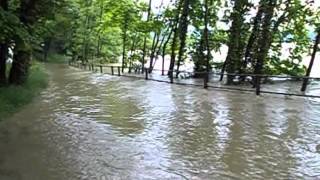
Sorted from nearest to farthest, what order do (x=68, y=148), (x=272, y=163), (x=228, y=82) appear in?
(x=272, y=163) → (x=68, y=148) → (x=228, y=82)

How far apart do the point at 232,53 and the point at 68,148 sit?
16603mm

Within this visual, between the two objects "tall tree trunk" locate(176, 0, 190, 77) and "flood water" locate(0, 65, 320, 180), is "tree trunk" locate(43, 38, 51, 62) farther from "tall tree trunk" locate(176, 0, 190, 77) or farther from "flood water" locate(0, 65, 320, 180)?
"flood water" locate(0, 65, 320, 180)

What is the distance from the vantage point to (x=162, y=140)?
375 inches

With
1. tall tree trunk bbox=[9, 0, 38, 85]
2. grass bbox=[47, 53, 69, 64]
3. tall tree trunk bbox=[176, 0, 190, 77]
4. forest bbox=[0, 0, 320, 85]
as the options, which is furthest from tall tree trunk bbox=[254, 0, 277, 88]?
grass bbox=[47, 53, 69, 64]

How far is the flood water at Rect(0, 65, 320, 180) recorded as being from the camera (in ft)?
24.0

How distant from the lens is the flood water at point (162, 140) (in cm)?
731

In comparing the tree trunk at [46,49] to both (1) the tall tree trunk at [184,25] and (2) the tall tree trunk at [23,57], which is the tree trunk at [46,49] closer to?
(1) the tall tree trunk at [184,25]

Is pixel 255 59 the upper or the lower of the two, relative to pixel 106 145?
upper

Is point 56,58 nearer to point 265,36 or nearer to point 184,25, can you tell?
point 184,25

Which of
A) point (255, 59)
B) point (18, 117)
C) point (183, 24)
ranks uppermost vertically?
point (183, 24)

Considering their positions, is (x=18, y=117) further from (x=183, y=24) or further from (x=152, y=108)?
(x=183, y=24)

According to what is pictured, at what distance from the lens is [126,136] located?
32.3 ft

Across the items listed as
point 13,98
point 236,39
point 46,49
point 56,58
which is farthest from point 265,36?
point 56,58

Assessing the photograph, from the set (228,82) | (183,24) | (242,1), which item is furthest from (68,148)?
(183,24)
